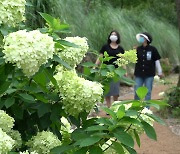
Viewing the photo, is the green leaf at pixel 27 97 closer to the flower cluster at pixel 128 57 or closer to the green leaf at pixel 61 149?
the green leaf at pixel 61 149

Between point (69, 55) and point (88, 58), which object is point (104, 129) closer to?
point (69, 55)

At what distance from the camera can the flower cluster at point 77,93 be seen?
83.1 inches

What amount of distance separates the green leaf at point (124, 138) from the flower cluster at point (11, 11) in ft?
2.14

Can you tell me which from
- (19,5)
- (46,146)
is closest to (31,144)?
(46,146)

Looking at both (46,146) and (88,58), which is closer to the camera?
(46,146)

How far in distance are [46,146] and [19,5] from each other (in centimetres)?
65

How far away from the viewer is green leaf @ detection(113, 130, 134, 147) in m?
2.00

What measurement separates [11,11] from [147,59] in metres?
6.95

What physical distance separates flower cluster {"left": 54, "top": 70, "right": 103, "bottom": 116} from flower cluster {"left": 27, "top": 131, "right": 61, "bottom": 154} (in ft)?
0.48

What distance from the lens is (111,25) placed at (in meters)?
14.3

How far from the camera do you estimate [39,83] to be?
221 centimetres

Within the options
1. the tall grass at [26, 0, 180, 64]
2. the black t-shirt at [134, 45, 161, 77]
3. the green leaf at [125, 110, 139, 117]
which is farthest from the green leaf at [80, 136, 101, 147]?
the black t-shirt at [134, 45, 161, 77]

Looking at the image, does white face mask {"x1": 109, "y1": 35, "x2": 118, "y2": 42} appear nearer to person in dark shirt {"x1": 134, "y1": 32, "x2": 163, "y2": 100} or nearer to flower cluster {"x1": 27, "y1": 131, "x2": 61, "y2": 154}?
person in dark shirt {"x1": 134, "y1": 32, "x2": 163, "y2": 100}

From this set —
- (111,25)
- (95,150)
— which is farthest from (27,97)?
(111,25)
